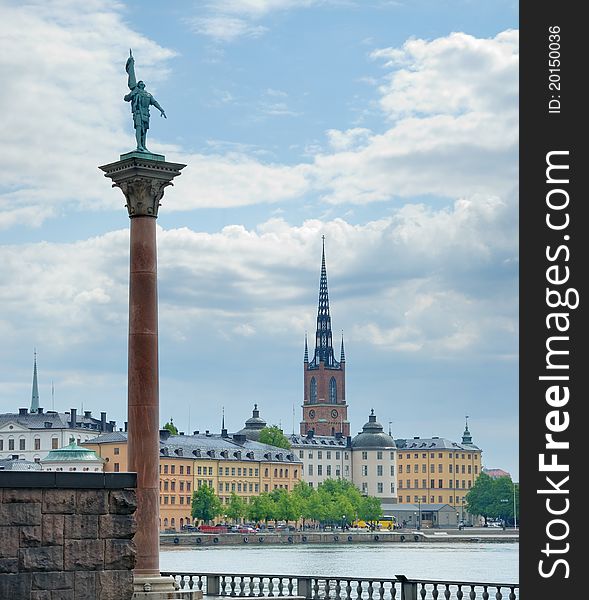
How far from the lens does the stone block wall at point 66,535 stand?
59.1ft

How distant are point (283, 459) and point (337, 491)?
8.99 metres

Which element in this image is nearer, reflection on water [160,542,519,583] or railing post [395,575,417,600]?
railing post [395,575,417,600]

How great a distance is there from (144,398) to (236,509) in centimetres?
14482

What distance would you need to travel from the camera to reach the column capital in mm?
31016

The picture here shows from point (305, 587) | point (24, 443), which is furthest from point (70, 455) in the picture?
point (305, 587)

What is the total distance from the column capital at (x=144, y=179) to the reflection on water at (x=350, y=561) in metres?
53.5

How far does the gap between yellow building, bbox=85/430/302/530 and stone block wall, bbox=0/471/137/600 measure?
140 meters

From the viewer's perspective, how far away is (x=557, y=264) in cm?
1539

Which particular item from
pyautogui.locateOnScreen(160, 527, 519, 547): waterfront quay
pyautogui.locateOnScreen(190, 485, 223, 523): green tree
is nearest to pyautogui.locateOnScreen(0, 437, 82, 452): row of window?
pyautogui.locateOnScreen(190, 485, 223, 523): green tree

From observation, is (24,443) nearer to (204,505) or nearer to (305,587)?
(204,505)

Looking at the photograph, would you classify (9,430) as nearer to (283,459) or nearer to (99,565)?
(283,459)

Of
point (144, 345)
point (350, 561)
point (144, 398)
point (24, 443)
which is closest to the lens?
point (144, 398)

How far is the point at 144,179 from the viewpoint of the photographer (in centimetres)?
3100

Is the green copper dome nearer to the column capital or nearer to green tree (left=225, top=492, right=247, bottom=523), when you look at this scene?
green tree (left=225, top=492, right=247, bottom=523)
